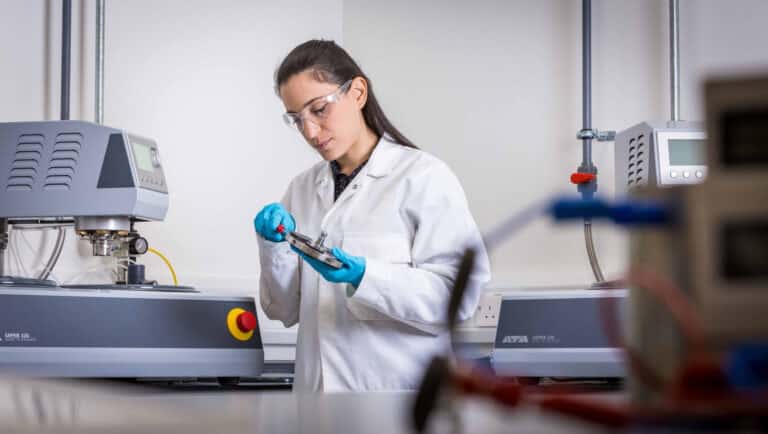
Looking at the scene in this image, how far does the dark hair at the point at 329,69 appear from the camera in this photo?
191 centimetres

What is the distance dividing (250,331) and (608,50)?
141 cm

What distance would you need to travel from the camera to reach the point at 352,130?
1924 mm

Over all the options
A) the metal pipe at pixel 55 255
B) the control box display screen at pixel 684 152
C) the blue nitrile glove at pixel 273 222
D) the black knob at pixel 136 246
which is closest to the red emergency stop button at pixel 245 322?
the blue nitrile glove at pixel 273 222

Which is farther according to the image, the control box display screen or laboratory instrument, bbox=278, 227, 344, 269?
the control box display screen

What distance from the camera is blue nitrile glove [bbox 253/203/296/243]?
1.83 metres

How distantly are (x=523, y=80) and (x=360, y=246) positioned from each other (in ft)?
3.68

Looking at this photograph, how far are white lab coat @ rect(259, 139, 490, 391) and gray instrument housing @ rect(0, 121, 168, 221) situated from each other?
27 centimetres

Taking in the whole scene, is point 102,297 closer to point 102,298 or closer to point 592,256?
point 102,298

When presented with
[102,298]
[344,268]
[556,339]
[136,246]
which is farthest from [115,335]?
[556,339]

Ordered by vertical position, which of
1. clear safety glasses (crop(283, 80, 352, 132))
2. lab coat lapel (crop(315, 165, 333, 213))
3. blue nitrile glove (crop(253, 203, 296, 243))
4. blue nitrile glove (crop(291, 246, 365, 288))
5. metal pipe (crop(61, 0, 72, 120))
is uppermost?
metal pipe (crop(61, 0, 72, 120))

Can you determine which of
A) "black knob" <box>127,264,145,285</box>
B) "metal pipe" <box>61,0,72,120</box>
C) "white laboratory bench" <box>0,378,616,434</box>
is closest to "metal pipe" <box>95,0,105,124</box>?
"metal pipe" <box>61,0,72,120</box>

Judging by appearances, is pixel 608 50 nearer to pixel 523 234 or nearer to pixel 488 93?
pixel 488 93

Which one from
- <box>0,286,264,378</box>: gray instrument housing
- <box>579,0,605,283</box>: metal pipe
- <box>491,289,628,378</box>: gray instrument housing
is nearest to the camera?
<box>0,286,264,378</box>: gray instrument housing

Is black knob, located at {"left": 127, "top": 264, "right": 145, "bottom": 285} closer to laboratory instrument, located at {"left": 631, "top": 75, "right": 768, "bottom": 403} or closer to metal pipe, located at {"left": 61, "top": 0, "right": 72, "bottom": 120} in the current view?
metal pipe, located at {"left": 61, "top": 0, "right": 72, "bottom": 120}
